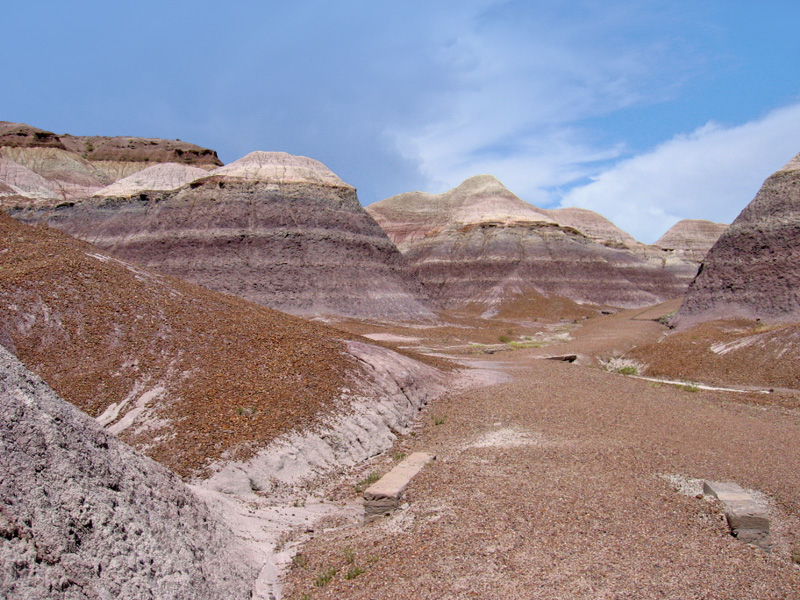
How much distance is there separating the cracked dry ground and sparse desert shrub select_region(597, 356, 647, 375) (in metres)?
11.8

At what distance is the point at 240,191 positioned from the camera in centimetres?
4878

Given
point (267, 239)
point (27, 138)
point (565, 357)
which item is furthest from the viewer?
point (27, 138)

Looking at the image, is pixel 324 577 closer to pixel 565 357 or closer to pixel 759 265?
pixel 565 357

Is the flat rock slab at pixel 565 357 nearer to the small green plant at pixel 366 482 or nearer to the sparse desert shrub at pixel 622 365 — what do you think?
the sparse desert shrub at pixel 622 365

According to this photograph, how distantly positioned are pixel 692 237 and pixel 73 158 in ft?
382

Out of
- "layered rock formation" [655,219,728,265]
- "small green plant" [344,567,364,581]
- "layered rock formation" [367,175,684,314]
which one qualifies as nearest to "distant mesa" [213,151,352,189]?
"layered rock formation" [367,175,684,314]

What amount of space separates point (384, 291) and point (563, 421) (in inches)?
1393

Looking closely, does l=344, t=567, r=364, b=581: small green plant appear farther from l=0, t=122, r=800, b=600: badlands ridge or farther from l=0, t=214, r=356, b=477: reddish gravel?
l=0, t=214, r=356, b=477: reddish gravel

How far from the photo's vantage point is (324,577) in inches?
215

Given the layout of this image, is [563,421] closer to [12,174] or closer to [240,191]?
[240,191]

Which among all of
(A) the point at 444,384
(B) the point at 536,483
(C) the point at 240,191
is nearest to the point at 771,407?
(A) the point at 444,384

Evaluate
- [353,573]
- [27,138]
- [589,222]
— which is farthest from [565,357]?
[27,138]

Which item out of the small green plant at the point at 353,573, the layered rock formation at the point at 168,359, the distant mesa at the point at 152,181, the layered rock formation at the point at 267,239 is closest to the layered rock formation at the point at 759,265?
the layered rock formation at the point at 267,239

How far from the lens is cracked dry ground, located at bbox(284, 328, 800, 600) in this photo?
5.18 meters
